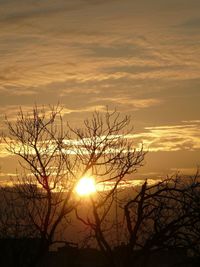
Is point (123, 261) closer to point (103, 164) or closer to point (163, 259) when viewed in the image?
point (103, 164)

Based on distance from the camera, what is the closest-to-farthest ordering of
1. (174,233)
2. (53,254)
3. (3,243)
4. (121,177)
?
(174,233)
(121,177)
(3,243)
(53,254)

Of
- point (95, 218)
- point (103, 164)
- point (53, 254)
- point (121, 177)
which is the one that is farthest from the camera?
point (53, 254)

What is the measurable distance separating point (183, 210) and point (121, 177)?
452 centimetres

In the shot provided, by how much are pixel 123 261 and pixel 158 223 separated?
1.21m

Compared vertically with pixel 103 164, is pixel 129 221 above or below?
below

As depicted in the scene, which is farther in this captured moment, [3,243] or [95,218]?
[3,243]

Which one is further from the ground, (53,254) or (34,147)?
(34,147)

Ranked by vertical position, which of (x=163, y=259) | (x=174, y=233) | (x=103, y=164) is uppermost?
(x=103, y=164)

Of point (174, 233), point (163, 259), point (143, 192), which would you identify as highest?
point (143, 192)

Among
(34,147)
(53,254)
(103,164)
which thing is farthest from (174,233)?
(53,254)

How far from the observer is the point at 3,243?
26156mm

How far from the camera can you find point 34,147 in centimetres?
2072

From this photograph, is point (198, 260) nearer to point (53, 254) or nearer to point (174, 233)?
point (174, 233)

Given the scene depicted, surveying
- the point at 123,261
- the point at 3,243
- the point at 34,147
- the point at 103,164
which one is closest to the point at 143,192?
the point at 123,261
